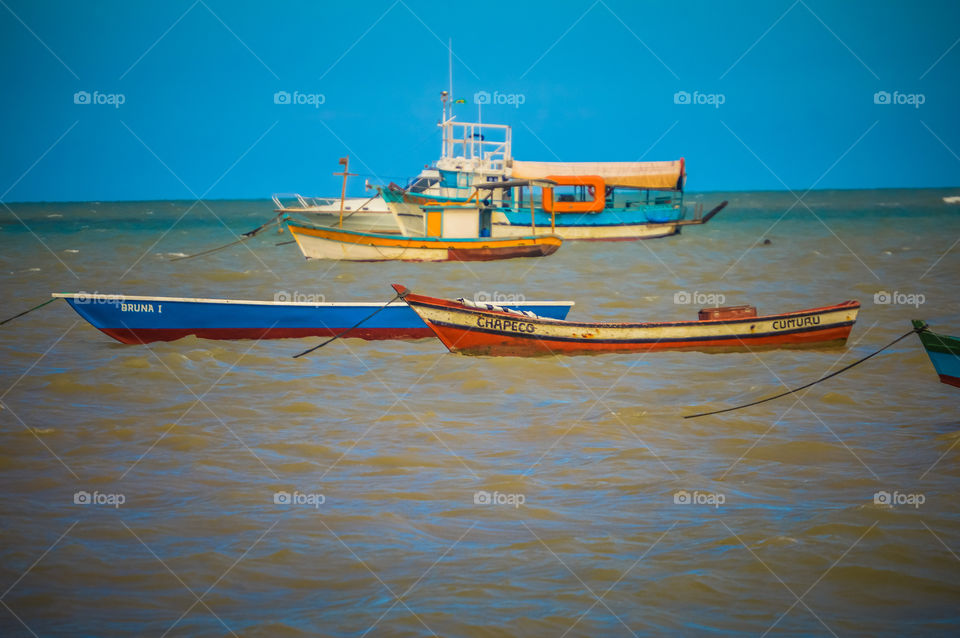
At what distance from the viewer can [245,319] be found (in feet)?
45.2

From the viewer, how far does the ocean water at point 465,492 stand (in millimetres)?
5328

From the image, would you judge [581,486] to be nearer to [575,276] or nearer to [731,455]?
[731,455]

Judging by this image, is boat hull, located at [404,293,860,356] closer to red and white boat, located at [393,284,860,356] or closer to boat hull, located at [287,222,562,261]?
red and white boat, located at [393,284,860,356]

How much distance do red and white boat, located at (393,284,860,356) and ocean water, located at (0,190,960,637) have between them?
25 centimetres

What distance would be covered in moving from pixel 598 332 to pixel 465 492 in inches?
223

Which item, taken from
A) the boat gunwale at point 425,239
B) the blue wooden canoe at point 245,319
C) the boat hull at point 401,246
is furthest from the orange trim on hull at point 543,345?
the boat hull at point 401,246

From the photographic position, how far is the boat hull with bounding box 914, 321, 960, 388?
29.0 feet

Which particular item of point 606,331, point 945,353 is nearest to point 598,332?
point 606,331

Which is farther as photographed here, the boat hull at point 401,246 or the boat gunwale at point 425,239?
the boat hull at point 401,246

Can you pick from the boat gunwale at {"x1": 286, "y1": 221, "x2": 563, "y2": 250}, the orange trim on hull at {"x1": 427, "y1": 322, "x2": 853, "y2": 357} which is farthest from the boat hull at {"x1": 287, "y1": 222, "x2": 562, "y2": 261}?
the orange trim on hull at {"x1": 427, "y1": 322, "x2": 853, "y2": 357}

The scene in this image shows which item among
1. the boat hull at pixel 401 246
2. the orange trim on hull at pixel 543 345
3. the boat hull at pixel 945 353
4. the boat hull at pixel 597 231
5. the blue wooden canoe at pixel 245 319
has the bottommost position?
the boat hull at pixel 945 353

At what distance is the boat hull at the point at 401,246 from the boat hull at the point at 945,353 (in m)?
19.9

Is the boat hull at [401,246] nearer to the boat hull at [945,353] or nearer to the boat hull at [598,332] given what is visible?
the boat hull at [598,332]

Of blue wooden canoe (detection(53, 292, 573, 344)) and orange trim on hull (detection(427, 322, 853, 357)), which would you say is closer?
orange trim on hull (detection(427, 322, 853, 357))
